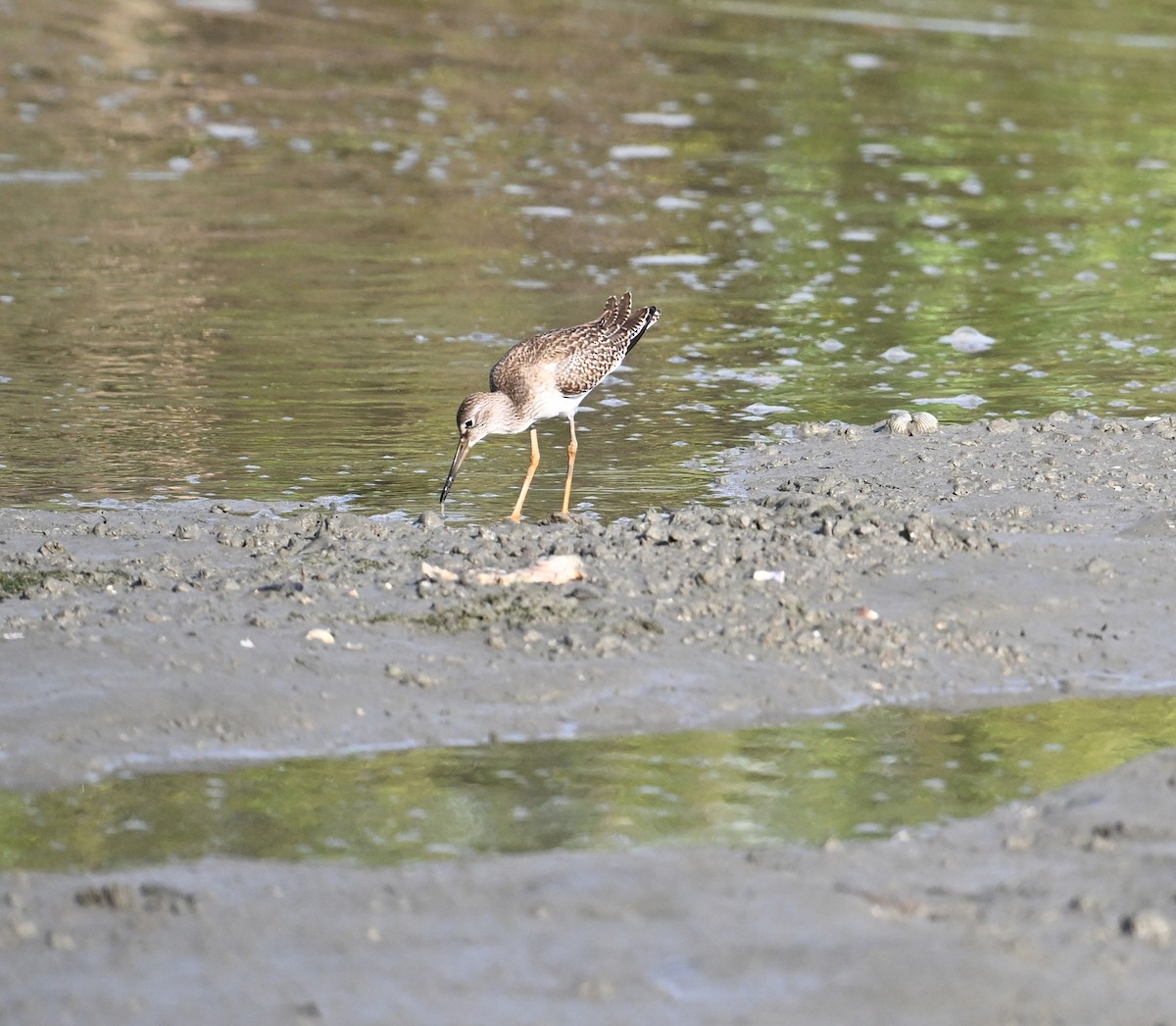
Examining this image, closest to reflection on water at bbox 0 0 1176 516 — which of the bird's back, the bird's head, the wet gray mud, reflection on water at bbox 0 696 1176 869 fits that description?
the bird's head

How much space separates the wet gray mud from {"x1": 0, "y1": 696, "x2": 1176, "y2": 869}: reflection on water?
0.13 m

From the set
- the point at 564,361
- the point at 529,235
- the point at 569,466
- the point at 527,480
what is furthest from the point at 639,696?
the point at 529,235

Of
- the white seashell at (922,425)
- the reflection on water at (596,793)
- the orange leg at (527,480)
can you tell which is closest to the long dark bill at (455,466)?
the orange leg at (527,480)

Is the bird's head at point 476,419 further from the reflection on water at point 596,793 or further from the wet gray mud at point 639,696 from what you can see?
the reflection on water at point 596,793

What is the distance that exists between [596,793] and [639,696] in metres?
0.62

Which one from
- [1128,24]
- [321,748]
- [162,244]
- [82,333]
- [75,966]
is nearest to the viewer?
[75,966]

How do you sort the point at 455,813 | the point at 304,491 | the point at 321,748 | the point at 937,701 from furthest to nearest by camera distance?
the point at 304,491
the point at 937,701
the point at 321,748
the point at 455,813

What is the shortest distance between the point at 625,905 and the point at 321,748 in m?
1.37

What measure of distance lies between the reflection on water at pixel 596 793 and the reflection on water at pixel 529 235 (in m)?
2.61

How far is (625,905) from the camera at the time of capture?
450 cm

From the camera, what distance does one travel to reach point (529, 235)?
45.5ft

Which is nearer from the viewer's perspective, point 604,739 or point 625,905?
point 625,905

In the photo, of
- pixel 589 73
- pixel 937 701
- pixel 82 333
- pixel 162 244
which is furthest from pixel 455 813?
pixel 589 73

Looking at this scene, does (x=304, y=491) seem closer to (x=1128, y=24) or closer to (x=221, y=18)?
(x=221, y=18)
